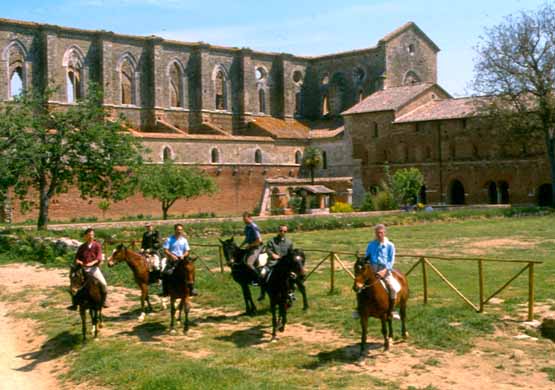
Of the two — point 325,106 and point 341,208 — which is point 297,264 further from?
point 325,106

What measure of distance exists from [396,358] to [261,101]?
53957mm

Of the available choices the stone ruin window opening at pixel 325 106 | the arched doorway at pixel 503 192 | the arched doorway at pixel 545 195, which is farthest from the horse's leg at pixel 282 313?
the stone ruin window opening at pixel 325 106

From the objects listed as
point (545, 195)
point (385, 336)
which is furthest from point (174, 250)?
point (545, 195)

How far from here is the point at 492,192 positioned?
5369 centimetres

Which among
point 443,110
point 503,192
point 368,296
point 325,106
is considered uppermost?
point 325,106

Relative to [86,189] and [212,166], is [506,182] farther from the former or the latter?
[86,189]

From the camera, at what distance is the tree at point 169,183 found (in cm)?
4247

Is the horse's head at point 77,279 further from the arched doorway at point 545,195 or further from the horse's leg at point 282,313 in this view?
the arched doorway at point 545,195

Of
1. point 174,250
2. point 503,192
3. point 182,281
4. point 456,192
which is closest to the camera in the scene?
point 182,281

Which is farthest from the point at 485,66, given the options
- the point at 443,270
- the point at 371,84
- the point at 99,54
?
the point at 443,270

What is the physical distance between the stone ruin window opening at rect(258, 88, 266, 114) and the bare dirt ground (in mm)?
48978

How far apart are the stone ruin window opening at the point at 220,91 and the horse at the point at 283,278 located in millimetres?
48883

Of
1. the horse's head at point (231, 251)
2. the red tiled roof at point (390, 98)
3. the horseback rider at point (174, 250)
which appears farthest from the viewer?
the red tiled roof at point (390, 98)

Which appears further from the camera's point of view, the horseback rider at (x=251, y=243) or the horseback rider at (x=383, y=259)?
the horseback rider at (x=251, y=243)
